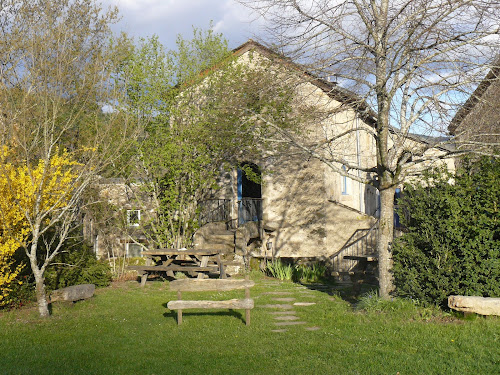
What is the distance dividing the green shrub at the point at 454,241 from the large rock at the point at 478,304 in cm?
26

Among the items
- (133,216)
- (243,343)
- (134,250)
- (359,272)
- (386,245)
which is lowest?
(243,343)

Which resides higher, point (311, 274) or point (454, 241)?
point (454, 241)

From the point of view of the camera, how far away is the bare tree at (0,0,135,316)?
9148 mm

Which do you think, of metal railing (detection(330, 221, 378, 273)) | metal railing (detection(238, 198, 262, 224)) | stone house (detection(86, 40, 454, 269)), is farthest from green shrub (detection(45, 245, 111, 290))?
metal railing (detection(330, 221, 378, 273))

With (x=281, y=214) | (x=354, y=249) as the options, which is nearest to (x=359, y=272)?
(x=354, y=249)

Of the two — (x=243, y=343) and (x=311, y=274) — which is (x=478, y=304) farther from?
(x=311, y=274)

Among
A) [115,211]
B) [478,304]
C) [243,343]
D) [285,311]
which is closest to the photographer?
[243,343]

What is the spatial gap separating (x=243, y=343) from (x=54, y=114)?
527 centimetres

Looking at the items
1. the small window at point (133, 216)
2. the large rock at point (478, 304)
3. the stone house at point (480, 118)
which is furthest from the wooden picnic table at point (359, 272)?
the small window at point (133, 216)

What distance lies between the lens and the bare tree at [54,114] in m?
9.15

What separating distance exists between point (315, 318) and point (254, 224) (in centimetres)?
822

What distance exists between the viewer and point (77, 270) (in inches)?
463

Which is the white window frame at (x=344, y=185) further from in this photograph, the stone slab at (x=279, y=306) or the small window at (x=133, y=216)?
the stone slab at (x=279, y=306)

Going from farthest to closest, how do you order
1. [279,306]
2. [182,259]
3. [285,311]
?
[182,259]
[279,306]
[285,311]
